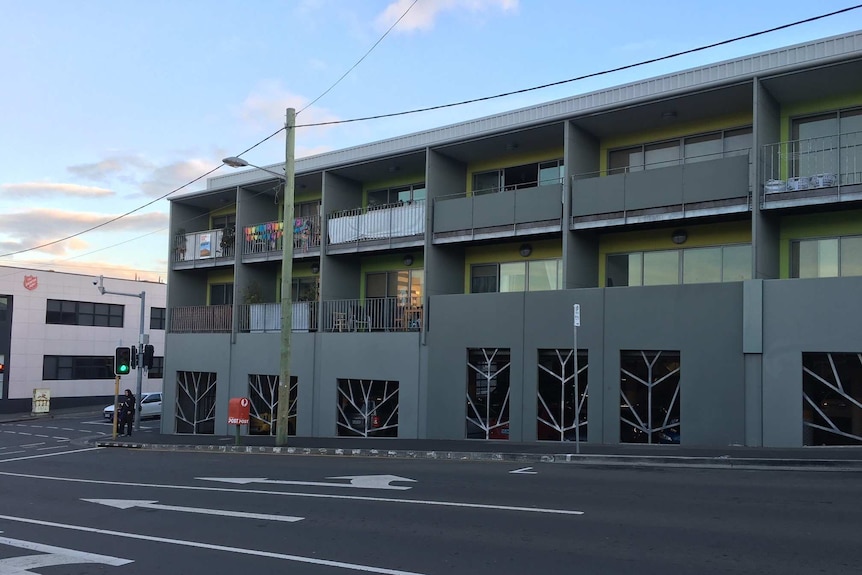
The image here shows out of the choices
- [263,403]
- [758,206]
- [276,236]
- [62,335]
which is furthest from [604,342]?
[62,335]

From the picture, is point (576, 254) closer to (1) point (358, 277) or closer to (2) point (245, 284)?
(1) point (358, 277)

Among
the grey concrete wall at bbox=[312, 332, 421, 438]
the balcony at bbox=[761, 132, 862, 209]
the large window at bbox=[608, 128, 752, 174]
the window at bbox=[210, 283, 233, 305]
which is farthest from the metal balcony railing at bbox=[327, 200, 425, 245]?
the balcony at bbox=[761, 132, 862, 209]

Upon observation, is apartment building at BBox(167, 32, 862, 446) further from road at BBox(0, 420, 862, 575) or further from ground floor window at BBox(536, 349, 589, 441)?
road at BBox(0, 420, 862, 575)

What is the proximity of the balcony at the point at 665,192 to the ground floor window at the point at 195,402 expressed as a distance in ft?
54.1

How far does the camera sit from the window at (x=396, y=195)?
25.2 m

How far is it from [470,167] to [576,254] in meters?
5.47

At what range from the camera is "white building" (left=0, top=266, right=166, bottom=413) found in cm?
4766

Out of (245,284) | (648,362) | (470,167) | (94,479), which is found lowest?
(94,479)

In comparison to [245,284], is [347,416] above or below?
below

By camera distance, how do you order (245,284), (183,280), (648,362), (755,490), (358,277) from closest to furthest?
(755,490)
(648,362)
(358,277)
(245,284)
(183,280)

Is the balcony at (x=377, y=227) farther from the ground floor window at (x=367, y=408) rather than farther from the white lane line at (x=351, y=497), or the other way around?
the white lane line at (x=351, y=497)

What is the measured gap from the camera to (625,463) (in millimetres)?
14477

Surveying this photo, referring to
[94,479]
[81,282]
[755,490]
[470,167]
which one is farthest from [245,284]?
[81,282]

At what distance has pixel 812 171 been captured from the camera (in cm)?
1709
